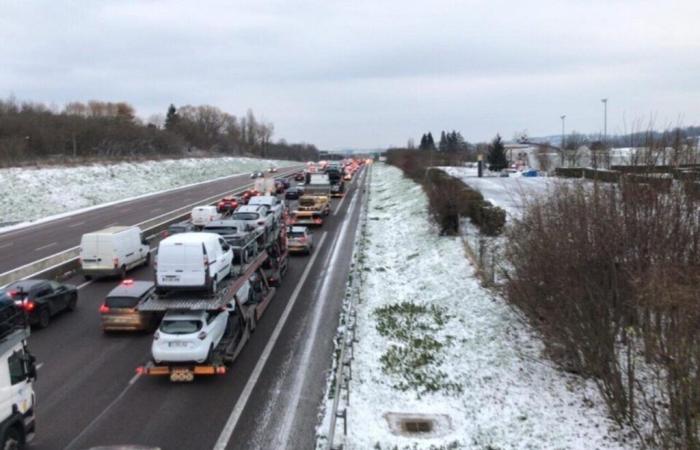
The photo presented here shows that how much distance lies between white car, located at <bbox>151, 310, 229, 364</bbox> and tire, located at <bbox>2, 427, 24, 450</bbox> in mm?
4086

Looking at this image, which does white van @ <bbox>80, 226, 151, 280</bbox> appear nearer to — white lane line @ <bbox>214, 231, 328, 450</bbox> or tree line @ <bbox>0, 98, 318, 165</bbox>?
white lane line @ <bbox>214, 231, 328, 450</bbox>

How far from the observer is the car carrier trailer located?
14141mm

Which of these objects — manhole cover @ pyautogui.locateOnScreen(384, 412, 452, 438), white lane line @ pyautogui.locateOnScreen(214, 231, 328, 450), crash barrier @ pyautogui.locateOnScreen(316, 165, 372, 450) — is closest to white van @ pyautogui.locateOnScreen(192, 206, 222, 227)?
crash barrier @ pyautogui.locateOnScreen(316, 165, 372, 450)

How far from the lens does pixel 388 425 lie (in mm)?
12164

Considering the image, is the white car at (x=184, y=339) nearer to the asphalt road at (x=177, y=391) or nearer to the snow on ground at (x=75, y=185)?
the asphalt road at (x=177, y=391)

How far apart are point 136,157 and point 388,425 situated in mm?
77061

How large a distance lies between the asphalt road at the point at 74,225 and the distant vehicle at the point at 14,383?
1967 cm

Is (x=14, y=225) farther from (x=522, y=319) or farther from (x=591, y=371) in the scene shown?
(x=591, y=371)

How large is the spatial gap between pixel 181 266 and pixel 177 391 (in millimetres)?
3167

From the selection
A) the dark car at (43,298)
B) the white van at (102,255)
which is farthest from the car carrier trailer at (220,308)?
the white van at (102,255)

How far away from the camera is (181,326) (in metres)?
14.1

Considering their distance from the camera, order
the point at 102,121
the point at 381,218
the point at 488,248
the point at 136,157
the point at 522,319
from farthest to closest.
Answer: the point at 102,121 → the point at 136,157 → the point at 381,218 → the point at 488,248 → the point at 522,319

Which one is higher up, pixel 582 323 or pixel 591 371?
pixel 582 323

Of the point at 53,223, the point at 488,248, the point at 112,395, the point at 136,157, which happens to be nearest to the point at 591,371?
the point at 112,395
